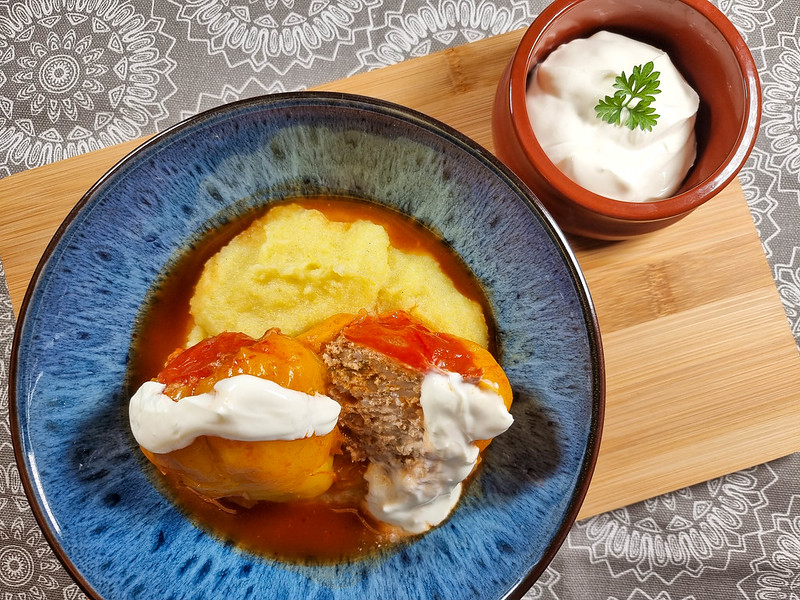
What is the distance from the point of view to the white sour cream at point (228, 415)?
1.50 m

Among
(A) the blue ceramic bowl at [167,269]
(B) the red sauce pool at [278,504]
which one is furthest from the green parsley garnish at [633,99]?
(B) the red sauce pool at [278,504]

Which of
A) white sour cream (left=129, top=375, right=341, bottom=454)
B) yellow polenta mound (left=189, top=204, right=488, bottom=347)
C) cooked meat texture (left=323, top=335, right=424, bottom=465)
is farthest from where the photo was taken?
yellow polenta mound (left=189, top=204, right=488, bottom=347)

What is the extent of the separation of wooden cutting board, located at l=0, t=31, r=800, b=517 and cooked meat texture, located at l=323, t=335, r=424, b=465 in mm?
819

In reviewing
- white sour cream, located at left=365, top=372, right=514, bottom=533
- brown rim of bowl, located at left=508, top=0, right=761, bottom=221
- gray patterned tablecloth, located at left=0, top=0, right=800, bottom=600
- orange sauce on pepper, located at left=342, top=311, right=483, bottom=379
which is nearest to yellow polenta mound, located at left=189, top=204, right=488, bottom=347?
orange sauce on pepper, located at left=342, top=311, right=483, bottom=379

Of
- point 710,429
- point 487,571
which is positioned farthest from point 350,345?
point 710,429

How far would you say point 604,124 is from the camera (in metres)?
1.92

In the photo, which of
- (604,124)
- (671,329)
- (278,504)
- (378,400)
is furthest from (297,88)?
(671,329)

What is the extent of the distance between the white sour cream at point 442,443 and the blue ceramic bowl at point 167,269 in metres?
0.19

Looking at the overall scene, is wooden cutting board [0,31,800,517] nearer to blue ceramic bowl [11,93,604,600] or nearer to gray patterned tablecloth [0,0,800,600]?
gray patterned tablecloth [0,0,800,600]

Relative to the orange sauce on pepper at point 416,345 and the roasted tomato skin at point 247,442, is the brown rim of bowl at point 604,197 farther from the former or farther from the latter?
the roasted tomato skin at point 247,442

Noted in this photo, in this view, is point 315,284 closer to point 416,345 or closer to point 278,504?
point 416,345

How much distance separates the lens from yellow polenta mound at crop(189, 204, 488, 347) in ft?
6.41

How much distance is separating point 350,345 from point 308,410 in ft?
0.90

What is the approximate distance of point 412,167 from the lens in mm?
1973
